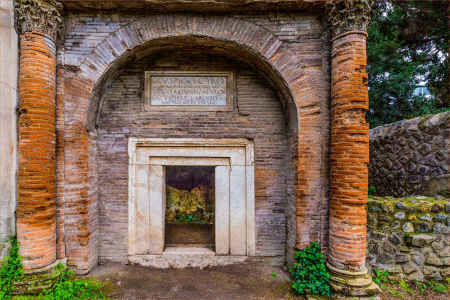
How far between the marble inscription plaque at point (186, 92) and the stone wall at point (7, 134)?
1.95 metres

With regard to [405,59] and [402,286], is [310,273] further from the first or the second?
[405,59]

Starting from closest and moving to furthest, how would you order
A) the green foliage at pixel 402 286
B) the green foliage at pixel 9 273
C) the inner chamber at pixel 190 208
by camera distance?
the green foliage at pixel 9 273 < the green foliage at pixel 402 286 < the inner chamber at pixel 190 208

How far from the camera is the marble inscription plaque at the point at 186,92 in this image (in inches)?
161

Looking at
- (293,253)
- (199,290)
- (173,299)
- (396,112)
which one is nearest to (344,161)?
(293,253)

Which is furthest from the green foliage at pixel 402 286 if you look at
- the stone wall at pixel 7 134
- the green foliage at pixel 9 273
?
the stone wall at pixel 7 134

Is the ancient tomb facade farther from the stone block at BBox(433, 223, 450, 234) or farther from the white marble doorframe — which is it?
the stone block at BBox(433, 223, 450, 234)

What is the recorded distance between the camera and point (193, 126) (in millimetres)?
4078

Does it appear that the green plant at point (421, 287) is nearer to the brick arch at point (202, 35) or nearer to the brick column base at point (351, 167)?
the brick column base at point (351, 167)

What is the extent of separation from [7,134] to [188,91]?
285cm

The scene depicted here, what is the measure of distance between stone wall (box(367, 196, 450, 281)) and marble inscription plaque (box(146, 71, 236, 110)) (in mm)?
3373

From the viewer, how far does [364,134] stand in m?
3.25

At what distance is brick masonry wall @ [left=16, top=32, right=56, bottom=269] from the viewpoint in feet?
10.3

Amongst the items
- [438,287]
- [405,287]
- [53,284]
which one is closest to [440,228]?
[438,287]

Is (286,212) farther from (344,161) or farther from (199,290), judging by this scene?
(199,290)
